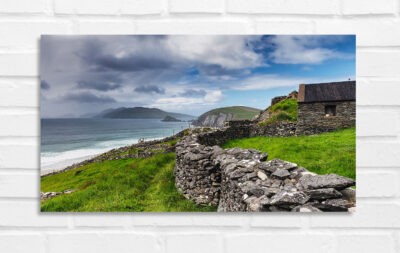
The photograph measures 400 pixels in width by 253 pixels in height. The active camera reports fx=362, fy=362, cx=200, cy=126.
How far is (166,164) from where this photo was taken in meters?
2.84

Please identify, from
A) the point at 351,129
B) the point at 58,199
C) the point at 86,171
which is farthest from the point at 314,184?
the point at 58,199

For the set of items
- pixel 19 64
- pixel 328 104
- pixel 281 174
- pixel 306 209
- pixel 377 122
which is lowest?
pixel 306 209
